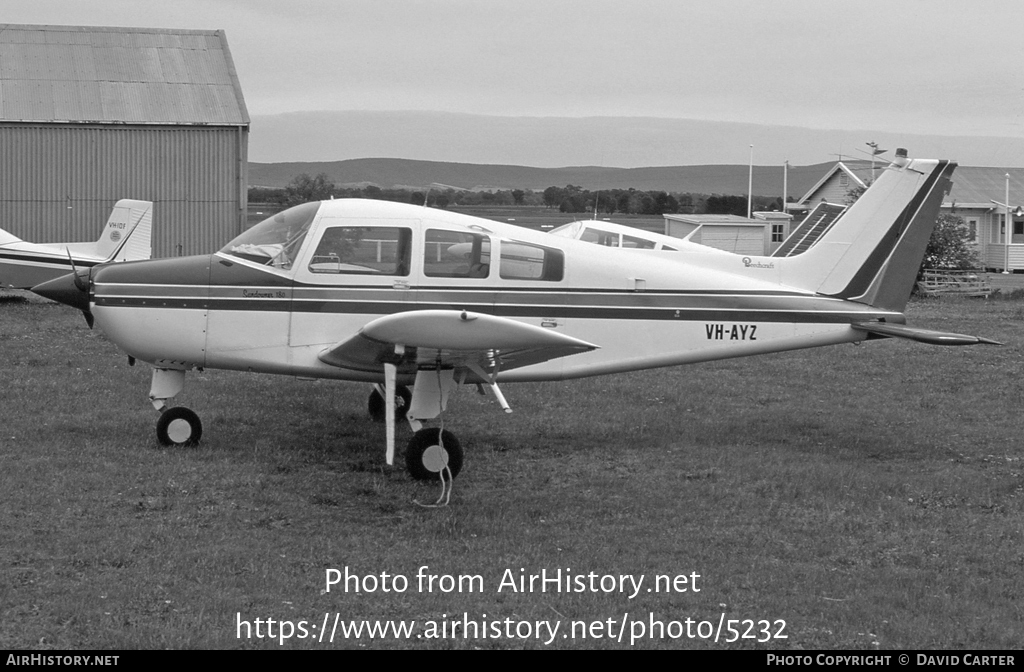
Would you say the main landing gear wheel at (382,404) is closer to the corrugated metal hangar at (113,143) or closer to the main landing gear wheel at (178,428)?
the main landing gear wheel at (178,428)

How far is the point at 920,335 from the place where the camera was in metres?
9.36

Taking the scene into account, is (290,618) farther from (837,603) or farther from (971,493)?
(971,493)

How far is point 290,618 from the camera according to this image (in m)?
5.54

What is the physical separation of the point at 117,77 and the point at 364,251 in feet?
81.4

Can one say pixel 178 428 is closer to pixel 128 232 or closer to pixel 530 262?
pixel 530 262

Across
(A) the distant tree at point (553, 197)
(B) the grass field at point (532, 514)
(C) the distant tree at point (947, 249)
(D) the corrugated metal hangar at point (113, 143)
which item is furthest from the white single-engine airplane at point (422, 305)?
(A) the distant tree at point (553, 197)

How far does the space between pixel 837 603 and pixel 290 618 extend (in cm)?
293

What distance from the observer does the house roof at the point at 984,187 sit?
4612 cm

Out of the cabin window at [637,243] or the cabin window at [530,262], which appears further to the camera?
the cabin window at [637,243]

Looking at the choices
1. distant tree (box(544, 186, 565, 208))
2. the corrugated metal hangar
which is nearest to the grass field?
the corrugated metal hangar

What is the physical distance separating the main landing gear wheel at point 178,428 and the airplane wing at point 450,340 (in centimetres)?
172

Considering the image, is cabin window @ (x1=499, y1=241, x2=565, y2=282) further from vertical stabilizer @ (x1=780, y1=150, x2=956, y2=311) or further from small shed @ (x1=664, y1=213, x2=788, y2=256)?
small shed @ (x1=664, y1=213, x2=788, y2=256)

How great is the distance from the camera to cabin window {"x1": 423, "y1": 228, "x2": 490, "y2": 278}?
9.07 meters

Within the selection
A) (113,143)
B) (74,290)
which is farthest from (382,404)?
(113,143)
